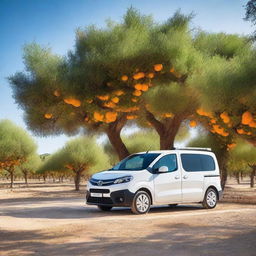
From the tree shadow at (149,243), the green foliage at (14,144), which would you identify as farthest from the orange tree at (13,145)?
the tree shadow at (149,243)

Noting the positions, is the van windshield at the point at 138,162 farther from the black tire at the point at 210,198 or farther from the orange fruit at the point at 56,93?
the orange fruit at the point at 56,93

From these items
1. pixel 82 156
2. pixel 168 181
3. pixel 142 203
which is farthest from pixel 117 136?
pixel 82 156

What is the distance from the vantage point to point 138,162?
53.5 ft

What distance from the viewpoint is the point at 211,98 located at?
15.9m

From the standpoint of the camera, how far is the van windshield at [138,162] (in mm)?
15795

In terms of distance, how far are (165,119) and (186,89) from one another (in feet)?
14.9

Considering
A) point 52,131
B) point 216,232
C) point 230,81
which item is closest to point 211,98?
point 230,81

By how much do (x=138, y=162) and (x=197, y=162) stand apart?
230cm

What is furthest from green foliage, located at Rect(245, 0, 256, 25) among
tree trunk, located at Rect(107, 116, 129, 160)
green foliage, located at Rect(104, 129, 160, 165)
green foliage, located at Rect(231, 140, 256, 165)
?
green foliage, located at Rect(104, 129, 160, 165)

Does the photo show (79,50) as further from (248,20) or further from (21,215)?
(248,20)

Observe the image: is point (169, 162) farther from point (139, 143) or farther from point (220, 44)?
point (139, 143)

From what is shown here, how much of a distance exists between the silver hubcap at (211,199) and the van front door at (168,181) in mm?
1597

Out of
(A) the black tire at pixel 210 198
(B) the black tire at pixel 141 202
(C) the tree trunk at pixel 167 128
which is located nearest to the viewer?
(B) the black tire at pixel 141 202

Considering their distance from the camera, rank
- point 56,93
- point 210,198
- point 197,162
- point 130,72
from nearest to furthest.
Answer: point 197,162
point 210,198
point 130,72
point 56,93
